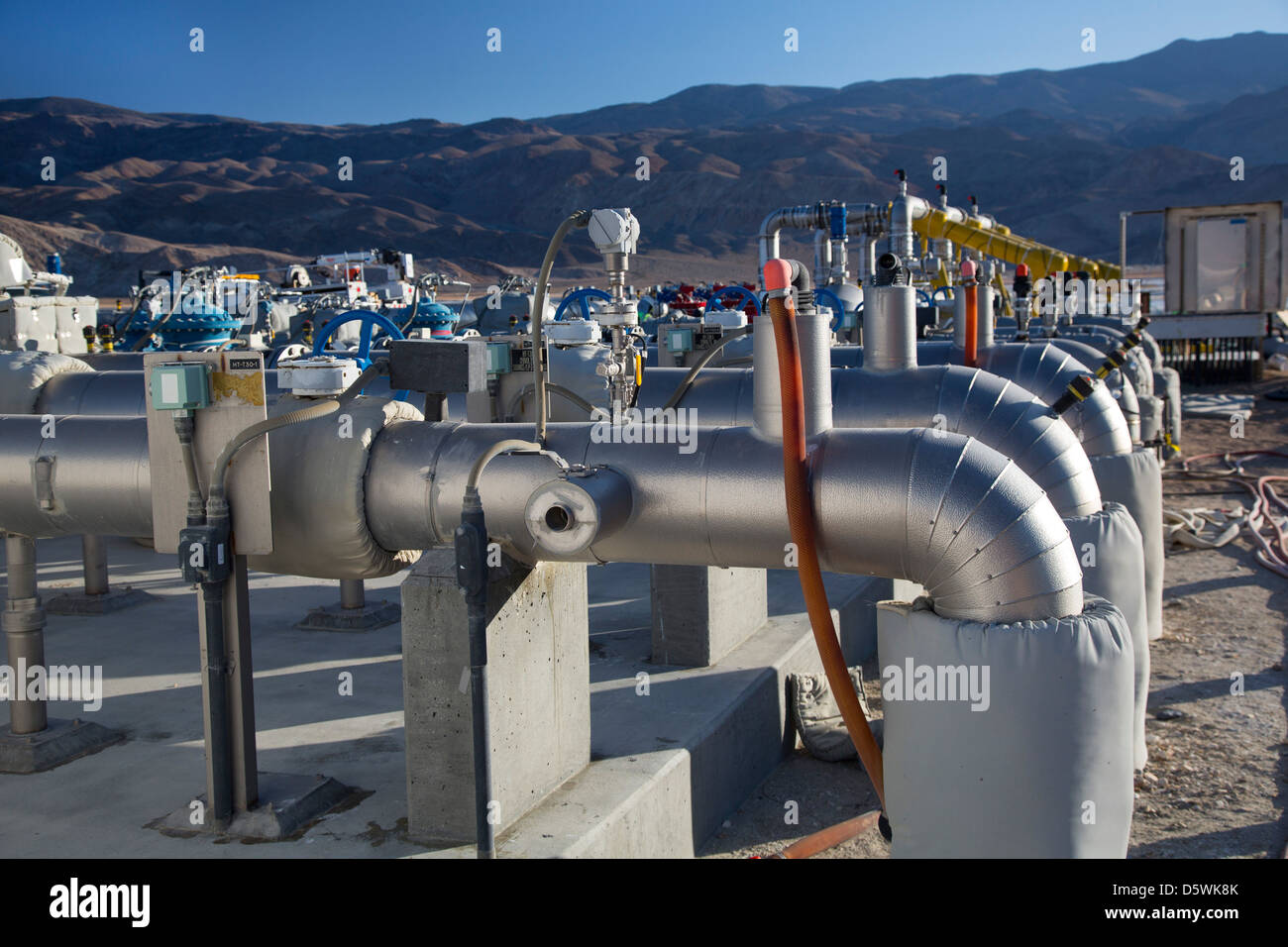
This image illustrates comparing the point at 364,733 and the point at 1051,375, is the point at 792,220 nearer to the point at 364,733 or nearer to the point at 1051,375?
the point at 1051,375

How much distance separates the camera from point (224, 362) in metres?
3.66

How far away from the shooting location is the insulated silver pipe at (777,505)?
292 cm

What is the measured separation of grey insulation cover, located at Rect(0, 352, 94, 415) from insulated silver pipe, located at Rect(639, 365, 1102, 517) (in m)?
2.95

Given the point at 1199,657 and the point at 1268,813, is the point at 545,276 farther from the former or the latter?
the point at 1199,657

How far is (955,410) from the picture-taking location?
520 cm

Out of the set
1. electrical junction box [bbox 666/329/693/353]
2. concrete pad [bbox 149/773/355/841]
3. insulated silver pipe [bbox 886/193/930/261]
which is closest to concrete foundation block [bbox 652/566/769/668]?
concrete pad [bbox 149/773/355/841]

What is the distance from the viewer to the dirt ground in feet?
14.6

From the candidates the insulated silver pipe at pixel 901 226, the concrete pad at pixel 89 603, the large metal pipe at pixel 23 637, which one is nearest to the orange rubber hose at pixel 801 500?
the large metal pipe at pixel 23 637

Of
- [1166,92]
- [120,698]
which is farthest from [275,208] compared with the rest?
[1166,92]

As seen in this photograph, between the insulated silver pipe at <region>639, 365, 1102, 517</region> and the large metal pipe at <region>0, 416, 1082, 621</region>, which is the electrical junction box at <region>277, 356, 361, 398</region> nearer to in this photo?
the large metal pipe at <region>0, 416, 1082, 621</region>

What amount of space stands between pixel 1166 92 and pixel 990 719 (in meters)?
178

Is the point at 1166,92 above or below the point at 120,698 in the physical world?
above
